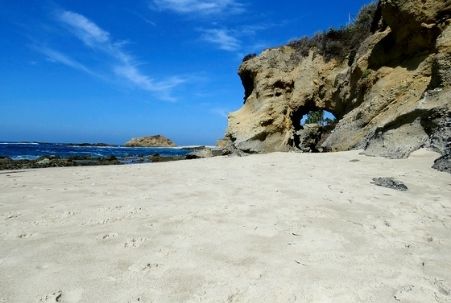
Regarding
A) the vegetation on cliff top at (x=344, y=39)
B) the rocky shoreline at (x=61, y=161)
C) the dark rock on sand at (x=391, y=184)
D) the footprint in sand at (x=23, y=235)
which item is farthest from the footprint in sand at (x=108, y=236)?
the vegetation on cliff top at (x=344, y=39)

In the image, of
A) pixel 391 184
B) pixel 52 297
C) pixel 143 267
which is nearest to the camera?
pixel 52 297

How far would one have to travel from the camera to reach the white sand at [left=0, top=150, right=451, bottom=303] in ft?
8.48

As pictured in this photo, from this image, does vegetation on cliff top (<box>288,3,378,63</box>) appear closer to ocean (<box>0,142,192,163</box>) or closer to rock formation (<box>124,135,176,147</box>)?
ocean (<box>0,142,192,163</box>)

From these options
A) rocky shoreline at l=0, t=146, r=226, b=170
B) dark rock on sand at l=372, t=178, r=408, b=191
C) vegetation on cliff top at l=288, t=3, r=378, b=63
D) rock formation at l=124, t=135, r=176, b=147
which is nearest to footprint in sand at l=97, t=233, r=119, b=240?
dark rock on sand at l=372, t=178, r=408, b=191

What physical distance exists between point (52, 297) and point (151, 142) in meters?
Answer: 87.7

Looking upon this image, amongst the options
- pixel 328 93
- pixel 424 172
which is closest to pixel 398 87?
pixel 424 172

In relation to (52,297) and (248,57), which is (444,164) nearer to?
(52,297)

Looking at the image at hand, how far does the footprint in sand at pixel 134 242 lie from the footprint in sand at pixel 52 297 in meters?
0.89

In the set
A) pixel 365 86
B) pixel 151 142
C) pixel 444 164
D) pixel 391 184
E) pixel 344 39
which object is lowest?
pixel 391 184

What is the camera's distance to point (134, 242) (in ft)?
11.1

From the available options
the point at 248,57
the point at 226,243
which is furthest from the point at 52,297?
the point at 248,57

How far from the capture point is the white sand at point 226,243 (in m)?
2.59

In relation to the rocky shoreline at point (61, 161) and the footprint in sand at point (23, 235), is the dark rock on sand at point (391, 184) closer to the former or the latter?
the footprint in sand at point (23, 235)

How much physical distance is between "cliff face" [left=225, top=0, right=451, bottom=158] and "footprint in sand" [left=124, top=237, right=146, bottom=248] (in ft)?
25.4
